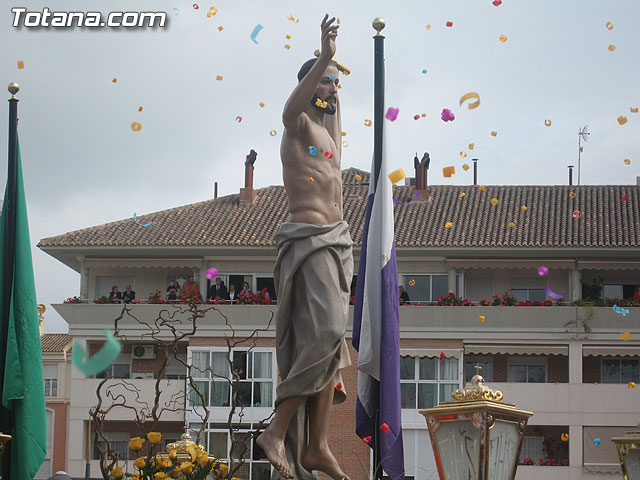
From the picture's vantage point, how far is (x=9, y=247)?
13188 millimetres

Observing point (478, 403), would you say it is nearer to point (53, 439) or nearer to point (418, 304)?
point (418, 304)

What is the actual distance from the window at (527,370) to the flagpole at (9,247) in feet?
111

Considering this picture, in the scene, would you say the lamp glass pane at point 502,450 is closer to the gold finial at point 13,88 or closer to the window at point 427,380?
the gold finial at point 13,88

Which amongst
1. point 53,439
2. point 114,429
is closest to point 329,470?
point 114,429

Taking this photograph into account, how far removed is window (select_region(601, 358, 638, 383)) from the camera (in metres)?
45.8

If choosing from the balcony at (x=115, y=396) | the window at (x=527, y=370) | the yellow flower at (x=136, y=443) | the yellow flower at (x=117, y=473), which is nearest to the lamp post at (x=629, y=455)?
the yellow flower at (x=136, y=443)

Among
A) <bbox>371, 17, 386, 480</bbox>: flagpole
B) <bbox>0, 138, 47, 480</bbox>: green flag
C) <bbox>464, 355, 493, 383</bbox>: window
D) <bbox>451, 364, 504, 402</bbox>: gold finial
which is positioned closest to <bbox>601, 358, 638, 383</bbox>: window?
<bbox>464, 355, 493, 383</bbox>: window

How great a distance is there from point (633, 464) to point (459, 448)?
1551 mm

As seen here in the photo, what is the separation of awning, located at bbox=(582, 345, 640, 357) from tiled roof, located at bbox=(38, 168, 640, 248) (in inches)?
149

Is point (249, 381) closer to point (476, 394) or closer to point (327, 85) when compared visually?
point (327, 85)

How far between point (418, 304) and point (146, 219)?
1213 cm

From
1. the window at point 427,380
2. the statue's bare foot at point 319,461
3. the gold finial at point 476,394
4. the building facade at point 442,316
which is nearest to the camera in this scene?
the gold finial at point 476,394

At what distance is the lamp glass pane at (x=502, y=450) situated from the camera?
27.9 ft

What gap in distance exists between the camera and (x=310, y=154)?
10859mm
